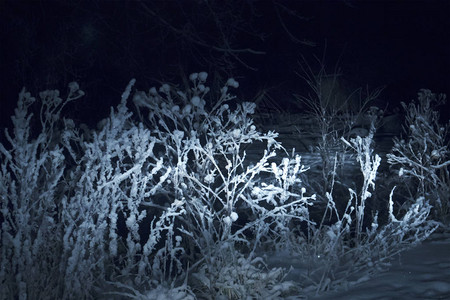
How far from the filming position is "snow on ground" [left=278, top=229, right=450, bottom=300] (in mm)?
3379

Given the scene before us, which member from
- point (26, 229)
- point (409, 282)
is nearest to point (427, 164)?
point (409, 282)

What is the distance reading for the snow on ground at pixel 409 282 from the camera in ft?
11.1

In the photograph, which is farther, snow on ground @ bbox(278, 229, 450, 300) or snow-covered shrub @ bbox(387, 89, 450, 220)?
snow-covered shrub @ bbox(387, 89, 450, 220)

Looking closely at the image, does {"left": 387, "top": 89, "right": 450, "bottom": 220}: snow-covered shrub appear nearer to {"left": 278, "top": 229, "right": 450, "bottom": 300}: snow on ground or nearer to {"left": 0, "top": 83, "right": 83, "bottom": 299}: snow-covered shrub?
{"left": 278, "top": 229, "right": 450, "bottom": 300}: snow on ground

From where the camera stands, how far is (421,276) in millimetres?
3773

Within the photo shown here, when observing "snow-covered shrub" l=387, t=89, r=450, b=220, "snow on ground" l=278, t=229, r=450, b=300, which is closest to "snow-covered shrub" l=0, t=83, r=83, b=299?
"snow on ground" l=278, t=229, r=450, b=300

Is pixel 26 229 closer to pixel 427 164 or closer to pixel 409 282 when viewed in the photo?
pixel 409 282

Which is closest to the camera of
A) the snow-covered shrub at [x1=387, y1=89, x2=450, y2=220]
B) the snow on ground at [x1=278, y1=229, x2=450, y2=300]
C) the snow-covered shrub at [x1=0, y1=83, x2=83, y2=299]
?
the snow-covered shrub at [x1=0, y1=83, x2=83, y2=299]

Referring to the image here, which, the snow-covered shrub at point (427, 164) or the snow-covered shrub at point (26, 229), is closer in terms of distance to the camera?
the snow-covered shrub at point (26, 229)

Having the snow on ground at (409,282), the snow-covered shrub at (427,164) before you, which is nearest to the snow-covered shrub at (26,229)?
the snow on ground at (409,282)

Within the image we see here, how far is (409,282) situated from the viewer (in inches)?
143

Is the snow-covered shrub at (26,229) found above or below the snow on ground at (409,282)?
above

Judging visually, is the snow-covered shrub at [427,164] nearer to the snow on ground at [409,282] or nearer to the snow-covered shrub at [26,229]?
the snow on ground at [409,282]

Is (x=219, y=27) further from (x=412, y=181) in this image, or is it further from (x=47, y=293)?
(x=47, y=293)
